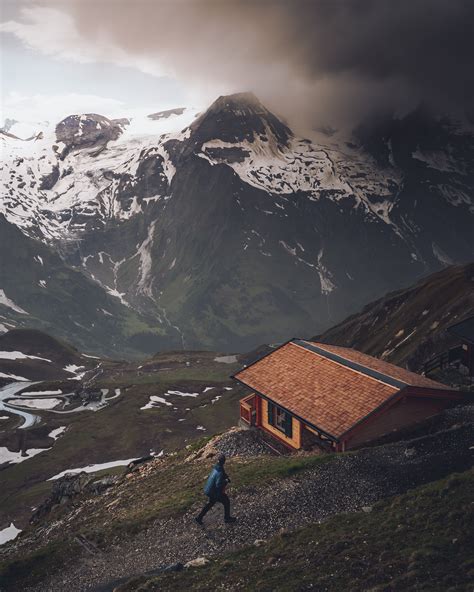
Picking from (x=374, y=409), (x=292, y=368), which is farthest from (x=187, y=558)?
(x=292, y=368)

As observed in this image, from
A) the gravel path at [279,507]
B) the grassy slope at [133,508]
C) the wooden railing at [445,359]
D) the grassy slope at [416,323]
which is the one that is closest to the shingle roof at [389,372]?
the gravel path at [279,507]

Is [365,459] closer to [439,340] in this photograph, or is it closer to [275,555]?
[275,555]

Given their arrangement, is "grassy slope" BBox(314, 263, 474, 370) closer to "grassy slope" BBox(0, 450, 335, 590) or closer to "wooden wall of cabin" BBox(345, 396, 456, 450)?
"wooden wall of cabin" BBox(345, 396, 456, 450)

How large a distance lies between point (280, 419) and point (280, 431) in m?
0.93

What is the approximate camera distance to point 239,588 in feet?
66.2

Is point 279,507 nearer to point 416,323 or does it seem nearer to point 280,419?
point 280,419

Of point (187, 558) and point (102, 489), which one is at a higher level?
point (187, 558)

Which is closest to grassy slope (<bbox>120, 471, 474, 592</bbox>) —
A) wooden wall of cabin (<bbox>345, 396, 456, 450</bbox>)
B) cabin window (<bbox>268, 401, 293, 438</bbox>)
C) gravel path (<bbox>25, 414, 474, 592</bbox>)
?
gravel path (<bbox>25, 414, 474, 592</bbox>)

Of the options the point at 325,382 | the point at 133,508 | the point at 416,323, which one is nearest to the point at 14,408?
the point at 416,323

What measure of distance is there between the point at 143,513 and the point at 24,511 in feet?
230

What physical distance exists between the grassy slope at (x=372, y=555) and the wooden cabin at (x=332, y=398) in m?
10.5

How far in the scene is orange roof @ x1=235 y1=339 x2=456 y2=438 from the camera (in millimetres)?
35750

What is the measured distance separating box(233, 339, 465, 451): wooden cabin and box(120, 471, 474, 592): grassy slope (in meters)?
10.5

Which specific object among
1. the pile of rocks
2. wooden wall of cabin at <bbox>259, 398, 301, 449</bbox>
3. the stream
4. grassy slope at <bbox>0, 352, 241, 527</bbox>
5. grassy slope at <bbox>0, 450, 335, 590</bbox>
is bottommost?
the stream
